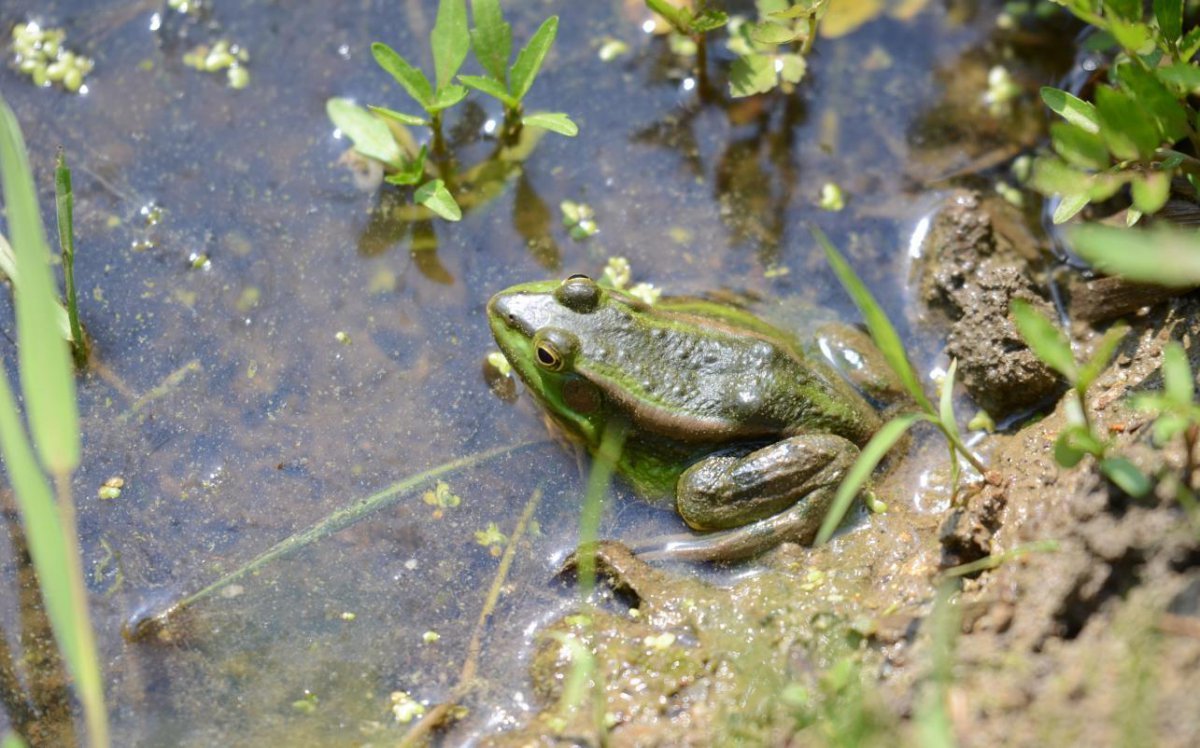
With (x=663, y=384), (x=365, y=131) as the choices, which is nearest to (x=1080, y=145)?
(x=663, y=384)

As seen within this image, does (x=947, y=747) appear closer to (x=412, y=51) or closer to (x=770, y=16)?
(x=770, y=16)

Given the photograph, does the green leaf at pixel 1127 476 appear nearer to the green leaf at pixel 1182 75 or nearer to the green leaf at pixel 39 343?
the green leaf at pixel 1182 75

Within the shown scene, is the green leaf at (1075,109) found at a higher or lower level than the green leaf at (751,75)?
higher

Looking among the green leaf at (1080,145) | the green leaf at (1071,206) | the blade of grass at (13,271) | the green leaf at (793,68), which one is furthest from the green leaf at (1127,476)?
the blade of grass at (13,271)

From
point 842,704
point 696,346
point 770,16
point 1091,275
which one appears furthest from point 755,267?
point 842,704

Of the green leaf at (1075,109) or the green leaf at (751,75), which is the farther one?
the green leaf at (751,75)

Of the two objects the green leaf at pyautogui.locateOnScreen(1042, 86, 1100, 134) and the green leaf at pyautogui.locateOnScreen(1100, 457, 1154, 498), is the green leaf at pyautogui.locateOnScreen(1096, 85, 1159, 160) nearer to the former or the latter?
the green leaf at pyautogui.locateOnScreen(1042, 86, 1100, 134)

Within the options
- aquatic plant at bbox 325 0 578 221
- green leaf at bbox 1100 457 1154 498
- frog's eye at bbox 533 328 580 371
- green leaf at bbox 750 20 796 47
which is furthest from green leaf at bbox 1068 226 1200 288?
aquatic plant at bbox 325 0 578 221
